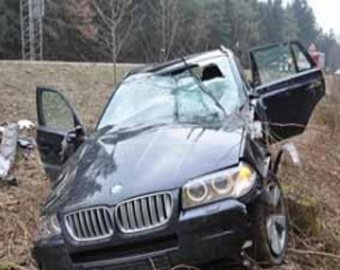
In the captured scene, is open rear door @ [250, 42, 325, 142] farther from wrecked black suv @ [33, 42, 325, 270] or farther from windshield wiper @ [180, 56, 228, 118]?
wrecked black suv @ [33, 42, 325, 270]

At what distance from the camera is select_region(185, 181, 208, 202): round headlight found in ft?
14.5

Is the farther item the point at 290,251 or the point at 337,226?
the point at 337,226

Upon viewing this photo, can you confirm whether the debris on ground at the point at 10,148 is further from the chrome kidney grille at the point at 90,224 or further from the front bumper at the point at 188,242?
the front bumper at the point at 188,242

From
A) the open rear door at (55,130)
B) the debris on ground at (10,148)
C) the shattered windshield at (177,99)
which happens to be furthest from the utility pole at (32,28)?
the shattered windshield at (177,99)

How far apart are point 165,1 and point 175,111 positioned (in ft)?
71.8

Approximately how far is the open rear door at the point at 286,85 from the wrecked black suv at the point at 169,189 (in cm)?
101

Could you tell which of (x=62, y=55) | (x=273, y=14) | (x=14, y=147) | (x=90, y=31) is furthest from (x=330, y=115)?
(x=273, y=14)

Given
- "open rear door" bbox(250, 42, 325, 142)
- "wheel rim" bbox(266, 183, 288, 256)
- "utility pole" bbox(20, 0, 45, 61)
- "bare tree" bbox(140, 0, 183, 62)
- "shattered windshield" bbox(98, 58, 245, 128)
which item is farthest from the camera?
"utility pole" bbox(20, 0, 45, 61)

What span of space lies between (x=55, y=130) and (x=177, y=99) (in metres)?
1.20

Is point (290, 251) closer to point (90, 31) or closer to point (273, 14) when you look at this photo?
point (90, 31)

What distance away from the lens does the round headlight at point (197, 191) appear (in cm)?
441

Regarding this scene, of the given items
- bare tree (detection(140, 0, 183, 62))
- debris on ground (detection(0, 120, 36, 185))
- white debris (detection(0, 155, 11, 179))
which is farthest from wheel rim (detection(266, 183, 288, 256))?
bare tree (detection(140, 0, 183, 62))

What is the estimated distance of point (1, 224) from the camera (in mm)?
6949

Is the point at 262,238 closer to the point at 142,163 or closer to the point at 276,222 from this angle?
the point at 276,222
